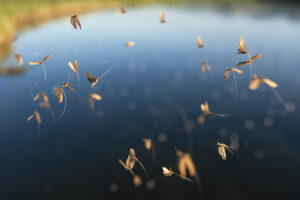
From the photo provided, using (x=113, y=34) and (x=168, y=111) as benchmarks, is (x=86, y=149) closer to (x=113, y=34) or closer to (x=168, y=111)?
(x=168, y=111)

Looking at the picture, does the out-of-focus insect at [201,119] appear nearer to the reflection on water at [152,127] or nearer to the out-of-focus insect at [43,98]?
the reflection on water at [152,127]

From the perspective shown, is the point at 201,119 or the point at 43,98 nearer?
the point at 43,98

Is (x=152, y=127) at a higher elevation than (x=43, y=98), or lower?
lower

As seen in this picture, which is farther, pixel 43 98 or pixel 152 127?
pixel 152 127

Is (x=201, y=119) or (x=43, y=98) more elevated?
(x=43, y=98)

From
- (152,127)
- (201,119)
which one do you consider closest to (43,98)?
(152,127)

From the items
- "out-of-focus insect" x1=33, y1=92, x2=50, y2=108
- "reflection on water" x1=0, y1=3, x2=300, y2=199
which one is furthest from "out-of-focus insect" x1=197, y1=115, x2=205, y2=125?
"out-of-focus insect" x1=33, y1=92, x2=50, y2=108

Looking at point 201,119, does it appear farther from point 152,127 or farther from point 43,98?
point 43,98

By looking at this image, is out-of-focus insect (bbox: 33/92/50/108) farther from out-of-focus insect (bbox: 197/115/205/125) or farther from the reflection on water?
out-of-focus insect (bbox: 197/115/205/125)

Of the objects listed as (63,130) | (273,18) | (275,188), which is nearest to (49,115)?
(63,130)

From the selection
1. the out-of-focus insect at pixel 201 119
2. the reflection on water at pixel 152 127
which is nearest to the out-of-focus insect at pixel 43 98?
the reflection on water at pixel 152 127
